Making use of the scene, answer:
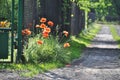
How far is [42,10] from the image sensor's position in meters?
21.2

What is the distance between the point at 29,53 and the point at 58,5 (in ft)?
27.9

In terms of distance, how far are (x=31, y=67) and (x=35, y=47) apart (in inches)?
58.5

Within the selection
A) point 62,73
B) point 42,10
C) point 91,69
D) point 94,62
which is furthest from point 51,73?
point 42,10

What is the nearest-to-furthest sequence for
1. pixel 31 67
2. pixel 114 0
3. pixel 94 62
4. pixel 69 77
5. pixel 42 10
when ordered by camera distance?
1. pixel 69 77
2. pixel 31 67
3. pixel 94 62
4. pixel 42 10
5. pixel 114 0

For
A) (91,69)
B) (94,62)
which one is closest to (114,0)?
(94,62)

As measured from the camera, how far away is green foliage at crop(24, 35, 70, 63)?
14.3m

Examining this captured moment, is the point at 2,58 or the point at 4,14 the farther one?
the point at 4,14

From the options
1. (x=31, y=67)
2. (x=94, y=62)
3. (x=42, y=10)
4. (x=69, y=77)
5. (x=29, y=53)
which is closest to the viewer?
(x=69, y=77)

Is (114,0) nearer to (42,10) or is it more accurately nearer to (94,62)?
(42,10)

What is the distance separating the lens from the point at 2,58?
13844 millimetres

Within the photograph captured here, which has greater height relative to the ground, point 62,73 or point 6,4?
point 6,4

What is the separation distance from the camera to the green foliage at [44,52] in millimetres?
14258

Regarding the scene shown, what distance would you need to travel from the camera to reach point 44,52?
14594 millimetres

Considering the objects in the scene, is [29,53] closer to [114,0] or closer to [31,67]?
Result: [31,67]
